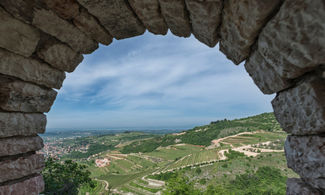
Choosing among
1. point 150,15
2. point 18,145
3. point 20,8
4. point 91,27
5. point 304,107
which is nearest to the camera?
point 304,107

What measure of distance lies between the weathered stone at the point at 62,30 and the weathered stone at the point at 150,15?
854mm

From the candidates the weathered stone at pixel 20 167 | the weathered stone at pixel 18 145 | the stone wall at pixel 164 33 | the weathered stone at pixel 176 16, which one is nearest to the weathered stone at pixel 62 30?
the stone wall at pixel 164 33

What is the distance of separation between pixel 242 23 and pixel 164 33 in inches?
42.3

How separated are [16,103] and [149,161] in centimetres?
5447

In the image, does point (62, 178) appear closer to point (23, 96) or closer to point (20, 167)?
point (20, 167)

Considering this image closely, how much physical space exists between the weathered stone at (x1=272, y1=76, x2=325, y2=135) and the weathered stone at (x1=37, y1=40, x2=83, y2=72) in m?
2.56

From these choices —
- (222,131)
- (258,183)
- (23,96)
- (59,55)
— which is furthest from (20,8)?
(222,131)

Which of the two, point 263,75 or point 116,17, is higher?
point 116,17

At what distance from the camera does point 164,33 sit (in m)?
2.14

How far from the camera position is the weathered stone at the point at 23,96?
6.68ft

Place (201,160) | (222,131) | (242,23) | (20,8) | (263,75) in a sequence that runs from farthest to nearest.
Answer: (222,131), (201,160), (20,8), (263,75), (242,23)

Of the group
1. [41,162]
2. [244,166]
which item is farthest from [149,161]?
[41,162]

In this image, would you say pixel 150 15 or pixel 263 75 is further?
pixel 150 15

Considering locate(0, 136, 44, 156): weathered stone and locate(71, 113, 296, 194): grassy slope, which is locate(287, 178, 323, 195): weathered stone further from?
locate(71, 113, 296, 194): grassy slope
